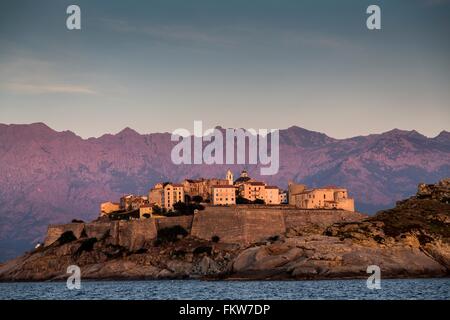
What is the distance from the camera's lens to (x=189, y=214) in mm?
134250

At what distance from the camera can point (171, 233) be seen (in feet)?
425

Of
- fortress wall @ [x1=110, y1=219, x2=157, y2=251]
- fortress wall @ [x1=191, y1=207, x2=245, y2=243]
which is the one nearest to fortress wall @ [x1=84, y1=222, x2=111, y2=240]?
fortress wall @ [x1=110, y1=219, x2=157, y2=251]

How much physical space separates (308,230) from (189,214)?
20314 millimetres

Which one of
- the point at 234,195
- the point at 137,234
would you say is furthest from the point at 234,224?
the point at 137,234

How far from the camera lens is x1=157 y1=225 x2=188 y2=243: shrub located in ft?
421

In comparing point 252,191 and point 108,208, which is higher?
point 252,191

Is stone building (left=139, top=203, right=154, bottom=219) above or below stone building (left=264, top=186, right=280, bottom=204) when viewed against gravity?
below

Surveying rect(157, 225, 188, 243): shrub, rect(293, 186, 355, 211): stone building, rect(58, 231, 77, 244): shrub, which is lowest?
rect(58, 231, 77, 244): shrub

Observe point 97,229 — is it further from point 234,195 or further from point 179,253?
point 234,195

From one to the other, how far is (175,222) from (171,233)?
75.6 inches

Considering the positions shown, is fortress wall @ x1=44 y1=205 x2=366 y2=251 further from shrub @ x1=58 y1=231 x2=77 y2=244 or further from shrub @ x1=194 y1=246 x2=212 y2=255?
shrub @ x1=58 y1=231 x2=77 y2=244
